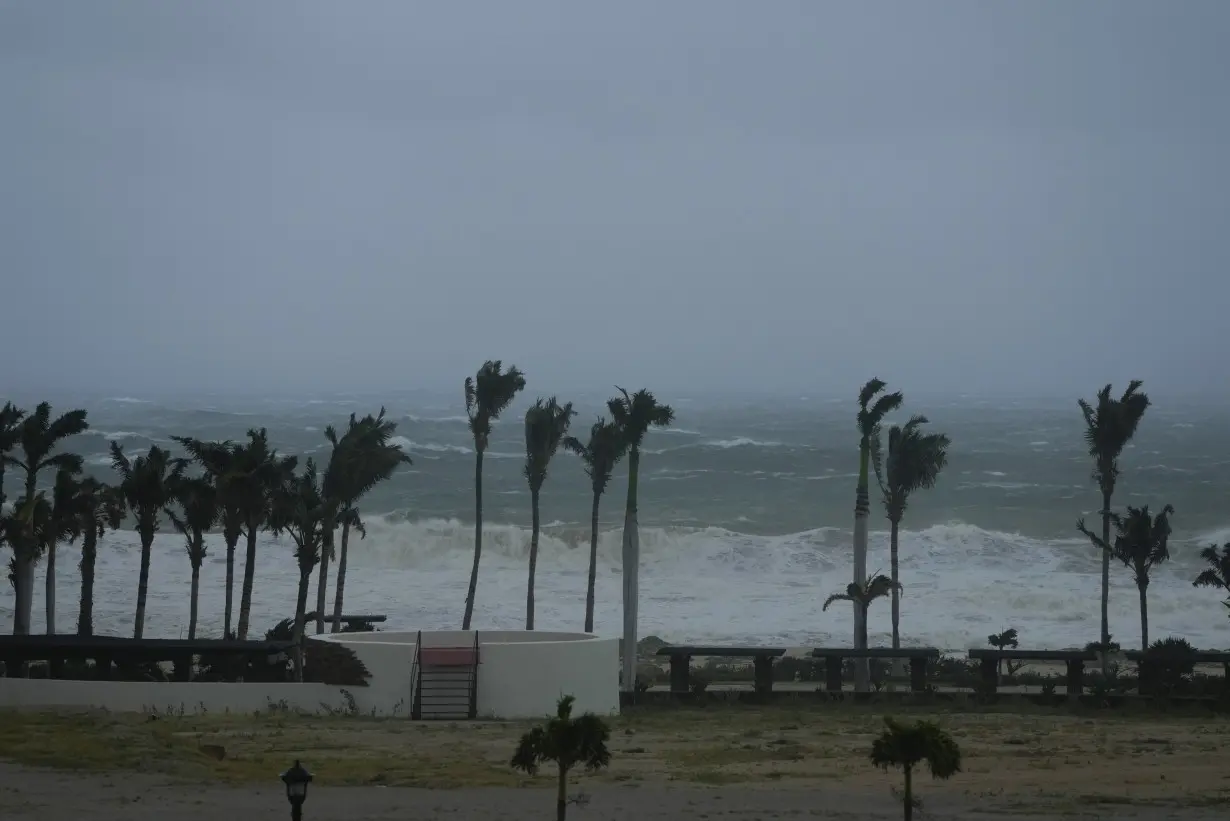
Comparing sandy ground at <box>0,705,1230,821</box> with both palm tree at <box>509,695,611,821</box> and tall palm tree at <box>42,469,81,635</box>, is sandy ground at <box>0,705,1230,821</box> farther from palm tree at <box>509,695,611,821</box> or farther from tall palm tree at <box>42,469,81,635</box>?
tall palm tree at <box>42,469,81,635</box>

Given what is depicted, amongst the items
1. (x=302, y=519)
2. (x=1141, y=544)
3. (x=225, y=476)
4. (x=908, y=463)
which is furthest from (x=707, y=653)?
(x=1141, y=544)

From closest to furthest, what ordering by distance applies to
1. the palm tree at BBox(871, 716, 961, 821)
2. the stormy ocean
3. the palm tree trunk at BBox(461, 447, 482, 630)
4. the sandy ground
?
the palm tree at BBox(871, 716, 961, 821)
the sandy ground
the palm tree trunk at BBox(461, 447, 482, 630)
the stormy ocean

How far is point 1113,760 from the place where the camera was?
24.3 m

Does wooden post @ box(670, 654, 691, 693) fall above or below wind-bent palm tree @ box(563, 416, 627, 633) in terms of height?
below

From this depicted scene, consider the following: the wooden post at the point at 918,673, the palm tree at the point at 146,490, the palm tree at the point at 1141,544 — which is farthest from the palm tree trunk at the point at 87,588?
the palm tree at the point at 1141,544

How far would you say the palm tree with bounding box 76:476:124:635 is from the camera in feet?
129

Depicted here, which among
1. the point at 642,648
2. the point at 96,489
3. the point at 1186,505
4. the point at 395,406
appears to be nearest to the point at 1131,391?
the point at 642,648

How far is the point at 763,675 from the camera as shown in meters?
36.4

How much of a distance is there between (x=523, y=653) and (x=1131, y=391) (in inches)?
855

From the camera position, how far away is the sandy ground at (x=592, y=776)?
1880 centimetres

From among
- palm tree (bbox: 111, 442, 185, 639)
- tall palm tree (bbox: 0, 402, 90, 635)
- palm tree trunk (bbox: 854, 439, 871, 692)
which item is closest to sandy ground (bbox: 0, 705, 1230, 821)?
palm tree trunk (bbox: 854, 439, 871, 692)

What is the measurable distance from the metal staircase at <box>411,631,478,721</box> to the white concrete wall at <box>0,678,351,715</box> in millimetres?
1218

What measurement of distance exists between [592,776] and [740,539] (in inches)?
2453

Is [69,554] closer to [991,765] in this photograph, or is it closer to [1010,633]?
[1010,633]
